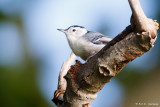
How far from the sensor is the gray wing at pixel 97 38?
2.83m

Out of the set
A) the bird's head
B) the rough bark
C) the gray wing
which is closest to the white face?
the bird's head

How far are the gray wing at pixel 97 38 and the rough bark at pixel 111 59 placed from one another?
0.72 meters

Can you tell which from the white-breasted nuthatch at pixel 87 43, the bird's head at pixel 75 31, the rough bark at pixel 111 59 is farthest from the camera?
the bird's head at pixel 75 31

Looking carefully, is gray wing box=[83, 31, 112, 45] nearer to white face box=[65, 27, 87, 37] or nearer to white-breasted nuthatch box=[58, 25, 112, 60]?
white-breasted nuthatch box=[58, 25, 112, 60]

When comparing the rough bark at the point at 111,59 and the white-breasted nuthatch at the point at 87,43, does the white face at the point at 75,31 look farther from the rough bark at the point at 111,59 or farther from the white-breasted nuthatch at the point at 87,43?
the rough bark at the point at 111,59

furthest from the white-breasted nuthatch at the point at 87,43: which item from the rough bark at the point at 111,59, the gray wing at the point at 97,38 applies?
the rough bark at the point at 111,59

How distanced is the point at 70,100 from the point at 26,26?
280 centimetres

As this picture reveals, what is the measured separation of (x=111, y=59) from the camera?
1847mm

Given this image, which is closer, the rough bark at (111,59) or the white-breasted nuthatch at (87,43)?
the rough bark at (111,59)

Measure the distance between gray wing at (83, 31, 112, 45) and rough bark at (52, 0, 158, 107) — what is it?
72 cm

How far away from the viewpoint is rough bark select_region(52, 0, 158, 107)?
1.73 metres

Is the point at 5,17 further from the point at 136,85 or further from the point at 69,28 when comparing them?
the point at 136,85

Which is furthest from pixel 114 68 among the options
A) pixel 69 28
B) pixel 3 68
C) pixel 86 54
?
pixel 3 68

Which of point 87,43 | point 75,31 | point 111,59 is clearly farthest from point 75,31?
point 111,59
